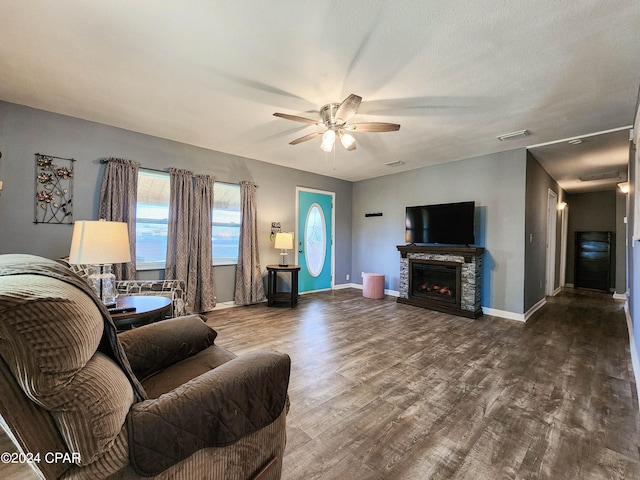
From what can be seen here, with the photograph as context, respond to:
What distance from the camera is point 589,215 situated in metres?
Result: 6.74

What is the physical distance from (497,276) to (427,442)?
3.42m

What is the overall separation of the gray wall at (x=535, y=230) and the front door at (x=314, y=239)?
353cm

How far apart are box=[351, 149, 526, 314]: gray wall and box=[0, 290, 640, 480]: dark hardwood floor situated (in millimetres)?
698

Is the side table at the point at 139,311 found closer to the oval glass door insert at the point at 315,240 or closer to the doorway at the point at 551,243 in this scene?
the oval glass door insert at the point at 315,240

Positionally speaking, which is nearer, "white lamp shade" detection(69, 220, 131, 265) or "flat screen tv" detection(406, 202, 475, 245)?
"white lamp shade" detection(69, 220, 131, 265)

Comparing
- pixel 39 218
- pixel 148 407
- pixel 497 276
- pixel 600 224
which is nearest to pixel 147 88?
pixel 39 218

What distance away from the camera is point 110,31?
1875 millimetres

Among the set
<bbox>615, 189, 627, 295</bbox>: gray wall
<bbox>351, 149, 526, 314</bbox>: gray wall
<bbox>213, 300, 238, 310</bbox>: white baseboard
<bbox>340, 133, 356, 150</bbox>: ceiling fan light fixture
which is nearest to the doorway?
<bbox>615, 189, 627, 295</bbox>: gray wall

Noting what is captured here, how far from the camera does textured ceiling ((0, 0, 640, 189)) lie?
1.70 m

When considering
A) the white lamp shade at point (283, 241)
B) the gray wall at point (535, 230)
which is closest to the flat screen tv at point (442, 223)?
the gray wall at point (535, 230)

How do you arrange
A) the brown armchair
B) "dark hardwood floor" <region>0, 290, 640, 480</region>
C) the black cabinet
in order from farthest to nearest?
the black cabinet, "dark hardwood floor" <region>0, 290, 640, 480</region>, the brown armchair

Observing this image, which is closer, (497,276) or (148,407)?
(148,407)

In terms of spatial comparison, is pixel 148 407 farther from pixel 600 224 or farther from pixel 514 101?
pixel 600 224

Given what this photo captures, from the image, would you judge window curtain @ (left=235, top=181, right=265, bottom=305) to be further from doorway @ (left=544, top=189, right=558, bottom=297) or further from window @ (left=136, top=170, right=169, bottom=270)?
doorway @ (left=544, top=189, right=558, bottom=297)
